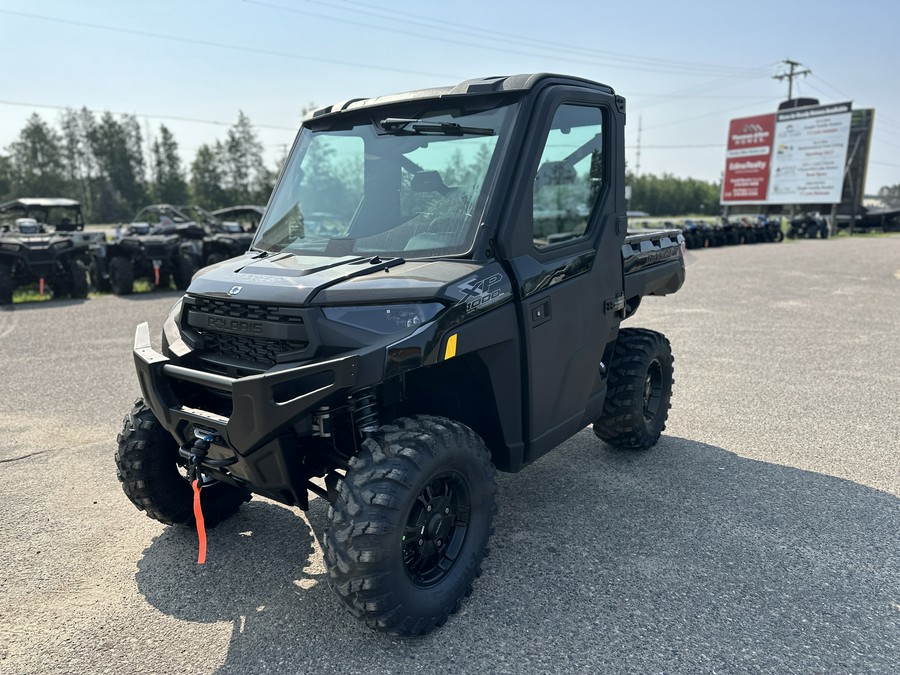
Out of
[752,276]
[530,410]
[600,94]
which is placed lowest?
[752,276]

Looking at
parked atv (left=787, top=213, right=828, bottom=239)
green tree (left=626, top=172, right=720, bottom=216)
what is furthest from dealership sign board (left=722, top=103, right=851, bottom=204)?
green tree (left=626, top=172, right=720, bottom=216)

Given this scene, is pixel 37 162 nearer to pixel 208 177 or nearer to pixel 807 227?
pixel 208 177

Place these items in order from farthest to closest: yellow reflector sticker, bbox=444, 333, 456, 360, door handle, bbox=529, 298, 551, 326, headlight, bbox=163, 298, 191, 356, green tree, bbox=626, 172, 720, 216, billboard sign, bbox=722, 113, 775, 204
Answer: green tree, bbox=626, 172, 720, 216, billboard sign, bbox=722, 113, 775, 204, door handle, bbox=529, 298, 551, 326, headlight, bbox=163, 298, 191, 356, yellow reflector sticker, bbox=444, 333, 456, 360

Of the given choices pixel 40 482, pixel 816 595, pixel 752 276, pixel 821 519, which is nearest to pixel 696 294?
pixel 752 276

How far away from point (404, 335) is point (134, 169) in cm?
8791

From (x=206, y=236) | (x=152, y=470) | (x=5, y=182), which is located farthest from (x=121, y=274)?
(x=5, y=182)

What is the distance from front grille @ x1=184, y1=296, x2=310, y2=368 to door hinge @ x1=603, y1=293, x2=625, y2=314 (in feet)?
6.23

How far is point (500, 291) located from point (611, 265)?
1.17m

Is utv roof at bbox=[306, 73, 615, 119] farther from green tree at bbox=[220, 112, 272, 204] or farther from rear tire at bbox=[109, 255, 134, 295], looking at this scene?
green tree at bbox=[220, 112, 272, 204]

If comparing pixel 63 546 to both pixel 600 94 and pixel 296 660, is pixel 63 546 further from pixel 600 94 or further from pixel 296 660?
pixel 600 94

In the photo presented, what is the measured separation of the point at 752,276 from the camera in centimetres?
1700

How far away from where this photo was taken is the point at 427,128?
10.6 ft

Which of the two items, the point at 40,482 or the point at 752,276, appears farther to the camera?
the point at 752,276

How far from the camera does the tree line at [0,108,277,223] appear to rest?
74375 mm
